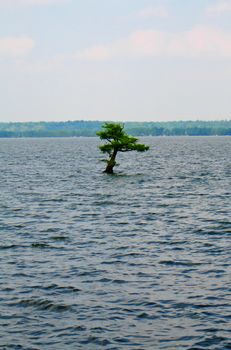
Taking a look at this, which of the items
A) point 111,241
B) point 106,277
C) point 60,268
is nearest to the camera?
point 106,277

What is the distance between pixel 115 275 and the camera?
2356 cm

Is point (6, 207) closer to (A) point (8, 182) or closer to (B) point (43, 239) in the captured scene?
(B) point (43, 239)

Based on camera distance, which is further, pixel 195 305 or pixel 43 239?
pixel 43 239

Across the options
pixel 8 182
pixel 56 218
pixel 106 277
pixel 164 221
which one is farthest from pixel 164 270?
pixel 8 182

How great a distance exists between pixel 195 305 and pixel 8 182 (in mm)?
53977

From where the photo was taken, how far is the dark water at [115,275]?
17.0 m

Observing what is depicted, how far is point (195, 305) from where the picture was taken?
64.2 feet

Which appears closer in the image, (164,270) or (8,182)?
(164,270)

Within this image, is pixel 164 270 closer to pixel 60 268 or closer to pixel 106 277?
pixel 106 277

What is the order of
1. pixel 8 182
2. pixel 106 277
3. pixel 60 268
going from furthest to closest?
pixel 8 182 < pixel 60 268 < pixel 106 277

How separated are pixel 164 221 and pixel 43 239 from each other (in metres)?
10.2

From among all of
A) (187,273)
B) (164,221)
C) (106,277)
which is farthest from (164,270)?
(164,221)

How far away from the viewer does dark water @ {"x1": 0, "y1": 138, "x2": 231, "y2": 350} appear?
17031mm

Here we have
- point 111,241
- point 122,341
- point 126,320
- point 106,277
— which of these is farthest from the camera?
point 111,241
